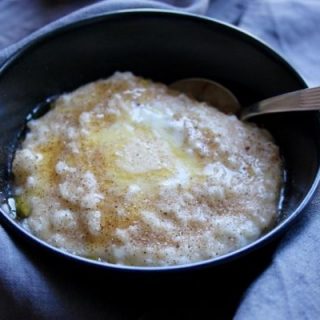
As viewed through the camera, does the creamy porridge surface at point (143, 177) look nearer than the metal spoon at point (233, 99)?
Yes

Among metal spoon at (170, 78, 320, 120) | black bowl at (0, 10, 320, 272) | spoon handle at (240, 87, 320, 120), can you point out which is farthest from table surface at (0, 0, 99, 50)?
spoon handle at (240, 87, 320, 120)


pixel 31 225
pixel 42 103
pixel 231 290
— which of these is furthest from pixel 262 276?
pixel 42 103

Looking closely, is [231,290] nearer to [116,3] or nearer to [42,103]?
[42,103]

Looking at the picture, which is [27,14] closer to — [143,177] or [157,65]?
[157,65]

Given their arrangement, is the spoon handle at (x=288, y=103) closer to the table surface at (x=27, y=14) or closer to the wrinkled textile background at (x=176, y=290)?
the wrinkled textile background at (x=176, y=290)

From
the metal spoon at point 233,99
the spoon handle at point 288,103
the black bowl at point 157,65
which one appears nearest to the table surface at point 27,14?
the black bowl at point 157,65

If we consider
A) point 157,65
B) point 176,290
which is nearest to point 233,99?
point 157,65
